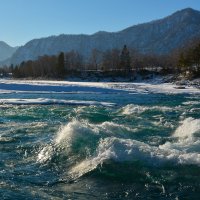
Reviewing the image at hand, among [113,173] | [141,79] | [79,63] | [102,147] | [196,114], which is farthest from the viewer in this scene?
Result: [79,63]

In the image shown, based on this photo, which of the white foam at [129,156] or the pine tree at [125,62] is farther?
the pine tree at [125,62]

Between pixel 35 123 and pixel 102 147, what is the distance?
1254 centimetres

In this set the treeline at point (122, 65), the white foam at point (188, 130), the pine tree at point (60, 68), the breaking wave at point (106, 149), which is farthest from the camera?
the pine tree at point (60, 68)

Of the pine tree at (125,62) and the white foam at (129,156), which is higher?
the pine tree at (125,62)

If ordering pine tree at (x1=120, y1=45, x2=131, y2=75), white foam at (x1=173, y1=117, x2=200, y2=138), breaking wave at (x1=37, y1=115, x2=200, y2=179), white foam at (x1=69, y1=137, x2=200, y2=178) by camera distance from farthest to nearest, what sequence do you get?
pine tree at (x1=120, y1=45, x2=131, y2=75), white foam at (x1=173, y1=117, x2=200, y2=138), breaking wave at (x1=37, y1=115, x2=200, y2=179), white foam at (x1=69, y1=137, x2=200, y2=178)

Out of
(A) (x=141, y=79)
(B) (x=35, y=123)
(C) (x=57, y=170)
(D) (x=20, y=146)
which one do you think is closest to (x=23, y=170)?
(C) (x=57, y=170)

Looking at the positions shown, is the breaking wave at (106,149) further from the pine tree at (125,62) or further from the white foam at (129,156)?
the pine tree at (125,62)

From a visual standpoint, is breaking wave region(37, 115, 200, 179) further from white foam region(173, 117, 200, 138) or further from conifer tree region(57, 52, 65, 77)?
conifer tree region(57, 52, 65, 77)

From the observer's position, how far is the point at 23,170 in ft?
53.3

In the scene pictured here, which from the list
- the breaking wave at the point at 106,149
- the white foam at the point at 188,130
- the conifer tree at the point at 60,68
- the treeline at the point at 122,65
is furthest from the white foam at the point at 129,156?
the conifer tree at the point at 60,68

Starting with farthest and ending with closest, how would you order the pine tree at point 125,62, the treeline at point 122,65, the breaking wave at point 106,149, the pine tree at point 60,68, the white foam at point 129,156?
1. the pine tree at point 60,68
2. the pine tree at point 125,62
3. the treeline at point 122,65
4. the breaking wave at point 106,149
5. the white foam at point 129,156

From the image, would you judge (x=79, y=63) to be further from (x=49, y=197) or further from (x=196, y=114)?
(x=49, y=197)

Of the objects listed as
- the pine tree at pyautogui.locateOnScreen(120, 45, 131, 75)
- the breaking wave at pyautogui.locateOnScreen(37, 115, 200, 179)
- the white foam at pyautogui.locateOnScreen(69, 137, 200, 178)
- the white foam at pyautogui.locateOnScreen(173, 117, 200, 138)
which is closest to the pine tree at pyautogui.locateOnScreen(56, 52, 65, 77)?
the pine tree at pyautogui.locateOnScreen(120, 45, 131, 75)

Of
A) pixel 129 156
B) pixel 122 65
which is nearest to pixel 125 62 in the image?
pixel 122 65
